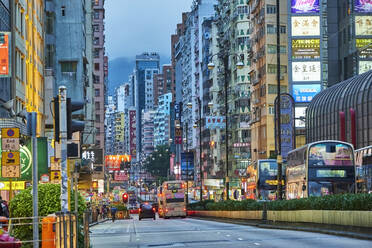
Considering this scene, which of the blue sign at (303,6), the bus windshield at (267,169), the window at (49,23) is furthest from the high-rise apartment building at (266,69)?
the bus windshield at (267,169)

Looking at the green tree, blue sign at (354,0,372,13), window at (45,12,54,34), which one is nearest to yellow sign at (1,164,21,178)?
the green tree

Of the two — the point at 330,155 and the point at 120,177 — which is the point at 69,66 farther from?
the point at 120,177

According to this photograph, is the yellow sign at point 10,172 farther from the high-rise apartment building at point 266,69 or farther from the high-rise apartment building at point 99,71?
the high-rise apartment building at point 99,71

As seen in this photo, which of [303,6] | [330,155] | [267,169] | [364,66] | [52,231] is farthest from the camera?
[303,6]

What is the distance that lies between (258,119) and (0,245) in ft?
340

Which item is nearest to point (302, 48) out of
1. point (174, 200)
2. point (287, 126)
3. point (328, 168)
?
point (287, 126)

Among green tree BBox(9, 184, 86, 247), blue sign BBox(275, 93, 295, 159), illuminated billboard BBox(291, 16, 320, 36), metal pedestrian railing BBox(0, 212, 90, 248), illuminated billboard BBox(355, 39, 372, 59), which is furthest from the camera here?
illuminated billboard BBox(291, 16, 320, 36)

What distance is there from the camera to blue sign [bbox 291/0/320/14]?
355 ft

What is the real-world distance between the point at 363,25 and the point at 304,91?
37.8 ft

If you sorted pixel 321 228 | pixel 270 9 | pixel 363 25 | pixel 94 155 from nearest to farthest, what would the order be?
1. pixel 321 228
2. pixel 94 155
3. pixel 363 25
4. pixel 270 9

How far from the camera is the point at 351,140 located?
8944 cm

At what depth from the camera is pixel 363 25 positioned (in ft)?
348

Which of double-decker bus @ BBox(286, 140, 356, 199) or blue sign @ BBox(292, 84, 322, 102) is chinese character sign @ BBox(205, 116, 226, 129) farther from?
double-decker bus @ BBox(286, 140, 356, 199)

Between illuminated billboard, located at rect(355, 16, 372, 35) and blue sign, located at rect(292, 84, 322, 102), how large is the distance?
28.7ft
